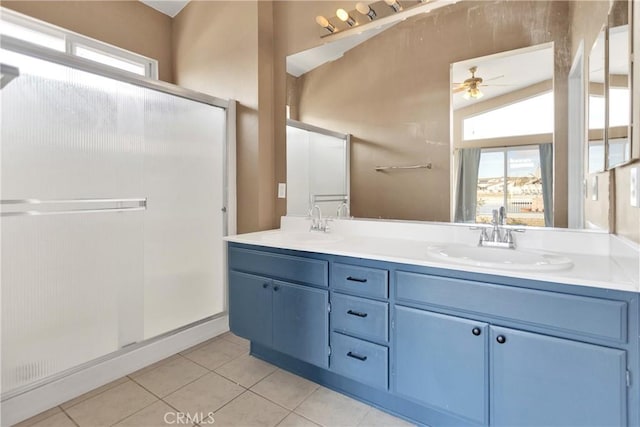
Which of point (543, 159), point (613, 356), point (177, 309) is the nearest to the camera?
point (613, 356)

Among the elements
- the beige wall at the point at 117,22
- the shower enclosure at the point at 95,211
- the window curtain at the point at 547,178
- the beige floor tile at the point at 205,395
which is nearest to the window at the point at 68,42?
the beige wall at the point at 117,22

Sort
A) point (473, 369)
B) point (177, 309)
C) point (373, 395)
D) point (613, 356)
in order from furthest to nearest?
point (177, 309)
point (373, 395)
point (473, 369)
point (613, 356)

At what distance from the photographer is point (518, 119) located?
156 cm

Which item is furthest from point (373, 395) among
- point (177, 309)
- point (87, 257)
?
point (87, 257)

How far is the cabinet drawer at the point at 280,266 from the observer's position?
167 centimetres

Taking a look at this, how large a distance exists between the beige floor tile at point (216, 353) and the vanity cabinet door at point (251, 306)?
0.25 metres

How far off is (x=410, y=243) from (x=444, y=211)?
0.26m

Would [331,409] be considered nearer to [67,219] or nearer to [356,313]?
[356,313]

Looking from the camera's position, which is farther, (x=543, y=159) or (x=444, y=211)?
(x=444, y=211)

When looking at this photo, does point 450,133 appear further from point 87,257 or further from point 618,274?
point 87,257

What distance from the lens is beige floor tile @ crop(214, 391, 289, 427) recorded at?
5.06 ft

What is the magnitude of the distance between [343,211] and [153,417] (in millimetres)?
1549

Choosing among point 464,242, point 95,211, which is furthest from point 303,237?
point 95,211

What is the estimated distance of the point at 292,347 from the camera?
1.78 metres
